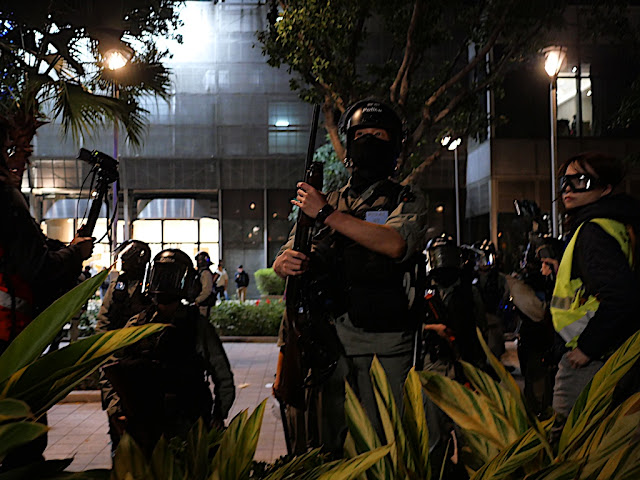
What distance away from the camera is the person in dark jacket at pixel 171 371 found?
352 centimetres

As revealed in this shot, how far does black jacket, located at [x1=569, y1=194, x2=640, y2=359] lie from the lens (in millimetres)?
2793

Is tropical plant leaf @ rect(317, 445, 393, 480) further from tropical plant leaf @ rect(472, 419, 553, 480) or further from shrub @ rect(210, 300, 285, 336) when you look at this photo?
shrub @ rect(210, 300, 285, 336)

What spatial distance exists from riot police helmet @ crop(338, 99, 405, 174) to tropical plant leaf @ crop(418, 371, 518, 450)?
214cm

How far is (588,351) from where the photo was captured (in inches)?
112

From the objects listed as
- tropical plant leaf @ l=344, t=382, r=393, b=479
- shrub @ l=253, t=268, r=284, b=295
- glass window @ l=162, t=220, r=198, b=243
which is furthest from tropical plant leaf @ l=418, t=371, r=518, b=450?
glass window @ l=162, t=220, r=198, b=243

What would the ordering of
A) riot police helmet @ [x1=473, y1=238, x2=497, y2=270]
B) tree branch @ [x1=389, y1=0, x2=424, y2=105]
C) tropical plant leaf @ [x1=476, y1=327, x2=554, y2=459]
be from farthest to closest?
1. tree branch @ [x1=389, y1=0, x2=424, y2=105]
2. riot police helmet @ [x1=473, y1=238, x2=497, y2=270]
3. tropical plant leaf @ [x1=476, y1=327, x2=554, y2=459]

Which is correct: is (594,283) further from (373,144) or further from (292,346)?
(292,346)

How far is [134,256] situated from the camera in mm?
7035

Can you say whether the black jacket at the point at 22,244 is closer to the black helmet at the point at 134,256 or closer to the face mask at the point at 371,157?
the face mask at the point at 371,157

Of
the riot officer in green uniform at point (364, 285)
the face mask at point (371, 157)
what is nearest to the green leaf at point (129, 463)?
the riot officer in green uniform at point (364, 285)

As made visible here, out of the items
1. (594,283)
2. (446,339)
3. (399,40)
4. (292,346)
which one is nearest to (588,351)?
(594,283)

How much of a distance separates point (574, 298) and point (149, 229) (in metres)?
28.2

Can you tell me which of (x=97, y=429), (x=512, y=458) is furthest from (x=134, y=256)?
(x=512, y=458)

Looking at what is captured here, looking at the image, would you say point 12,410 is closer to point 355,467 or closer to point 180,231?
point 355,467
